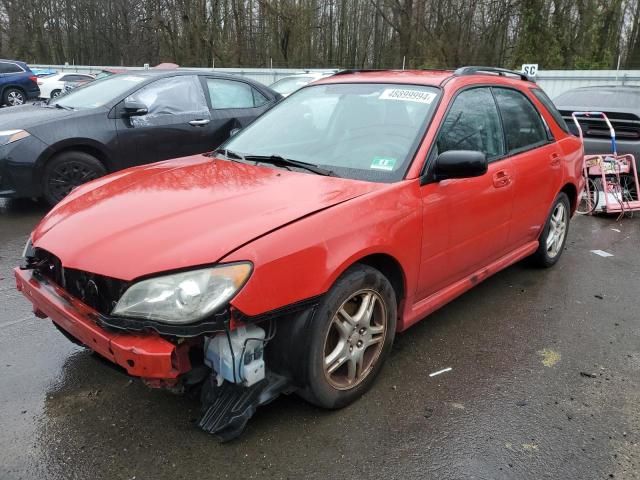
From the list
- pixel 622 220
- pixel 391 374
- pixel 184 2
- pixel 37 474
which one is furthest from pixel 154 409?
pixel 184 2

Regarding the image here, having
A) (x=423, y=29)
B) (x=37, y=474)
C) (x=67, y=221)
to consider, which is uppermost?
(x=423, y=29)

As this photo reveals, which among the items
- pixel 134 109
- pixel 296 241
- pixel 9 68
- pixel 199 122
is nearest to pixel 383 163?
pixel 296 241

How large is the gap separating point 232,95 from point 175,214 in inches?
195

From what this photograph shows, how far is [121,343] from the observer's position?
85.5 inches

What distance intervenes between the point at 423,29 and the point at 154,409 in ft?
89.1

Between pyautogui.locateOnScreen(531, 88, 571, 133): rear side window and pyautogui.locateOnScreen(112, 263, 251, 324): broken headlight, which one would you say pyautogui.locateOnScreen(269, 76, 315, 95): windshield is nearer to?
pyautogui.locateOnScreen(531, 88, 571, 133): rear side window

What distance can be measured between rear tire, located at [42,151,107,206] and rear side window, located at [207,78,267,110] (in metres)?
1.69

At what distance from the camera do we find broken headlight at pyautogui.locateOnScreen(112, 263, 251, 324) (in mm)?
2150

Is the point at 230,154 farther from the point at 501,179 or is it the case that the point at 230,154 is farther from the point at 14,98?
the point at 14,98

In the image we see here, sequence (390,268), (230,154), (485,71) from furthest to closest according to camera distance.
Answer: (485,71), (230,154), (390,268)

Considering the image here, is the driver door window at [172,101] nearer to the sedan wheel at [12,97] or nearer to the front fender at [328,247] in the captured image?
the front fender at [328,247]

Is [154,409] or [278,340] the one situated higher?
[278,340]

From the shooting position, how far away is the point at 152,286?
2.17 metres

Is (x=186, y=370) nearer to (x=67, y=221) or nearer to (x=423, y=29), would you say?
(x=67, y=221)
